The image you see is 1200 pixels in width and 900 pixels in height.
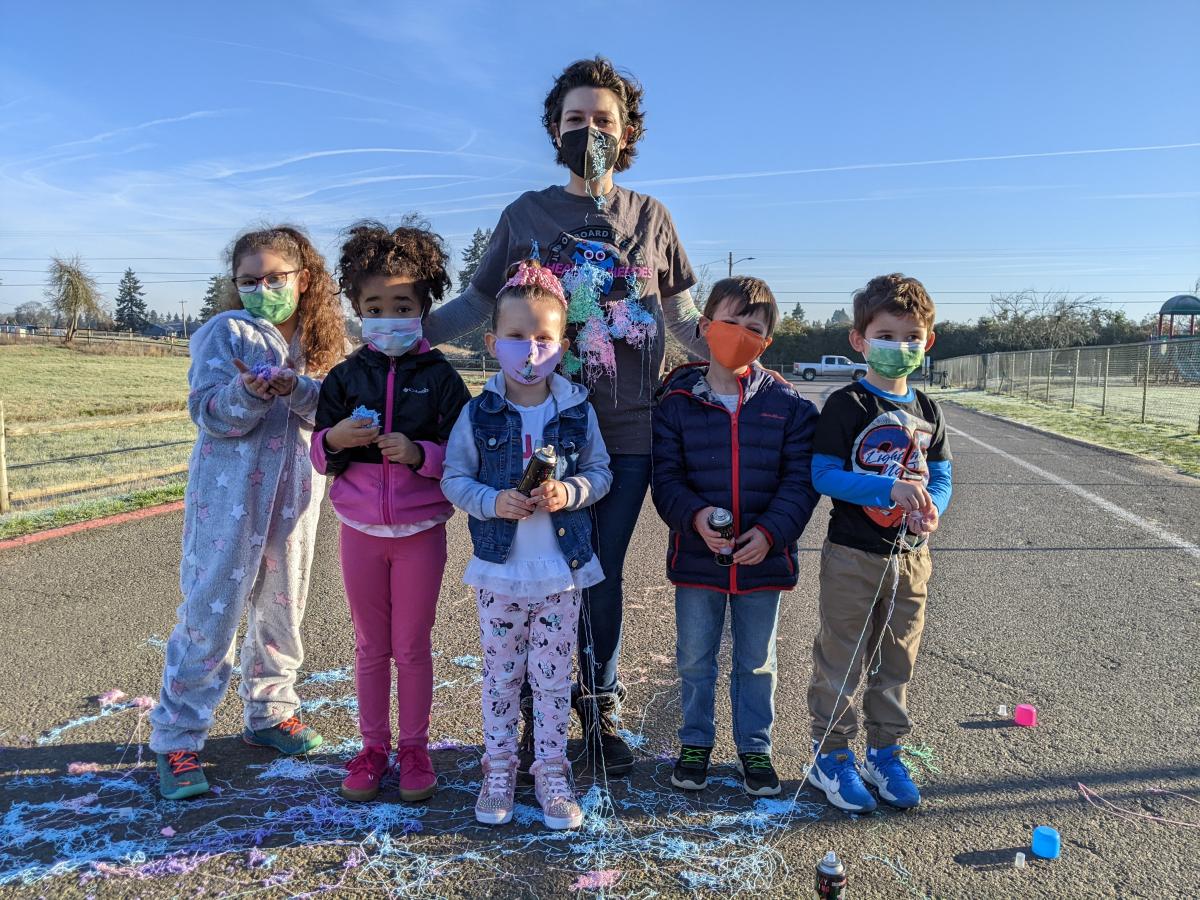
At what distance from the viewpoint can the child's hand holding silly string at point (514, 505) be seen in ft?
9.11

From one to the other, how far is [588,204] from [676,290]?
0.54 meters

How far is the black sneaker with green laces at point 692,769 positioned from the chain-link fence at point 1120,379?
17.8 meters

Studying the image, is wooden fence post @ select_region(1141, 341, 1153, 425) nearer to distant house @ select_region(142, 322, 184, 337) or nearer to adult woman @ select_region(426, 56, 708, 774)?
adult woman @ select_region(426, 56, 708, 774)

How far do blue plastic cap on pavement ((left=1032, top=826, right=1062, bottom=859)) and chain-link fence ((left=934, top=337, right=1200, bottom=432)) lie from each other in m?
17.5

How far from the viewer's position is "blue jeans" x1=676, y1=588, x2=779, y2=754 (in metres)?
3.13

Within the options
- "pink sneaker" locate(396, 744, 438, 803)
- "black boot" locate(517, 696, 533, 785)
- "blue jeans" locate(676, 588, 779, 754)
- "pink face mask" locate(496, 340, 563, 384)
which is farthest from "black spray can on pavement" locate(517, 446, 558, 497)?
"pink sneaker" locate(396, 744, 438, 803)

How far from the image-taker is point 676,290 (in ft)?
11.5

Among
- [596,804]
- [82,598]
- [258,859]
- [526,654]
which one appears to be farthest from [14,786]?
[82,598]

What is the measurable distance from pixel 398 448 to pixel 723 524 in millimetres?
1191

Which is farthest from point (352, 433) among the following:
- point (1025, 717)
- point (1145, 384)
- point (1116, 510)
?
point (1145, 384)

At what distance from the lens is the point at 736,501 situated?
10.3ft

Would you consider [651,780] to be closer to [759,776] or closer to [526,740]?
[759,776]

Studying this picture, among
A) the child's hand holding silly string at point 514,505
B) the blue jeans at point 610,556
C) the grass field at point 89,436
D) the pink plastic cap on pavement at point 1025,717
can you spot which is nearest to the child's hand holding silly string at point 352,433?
the child's hand holding silly string at point 514,505

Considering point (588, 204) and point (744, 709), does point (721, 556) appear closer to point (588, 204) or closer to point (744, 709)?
point (744, 709)
